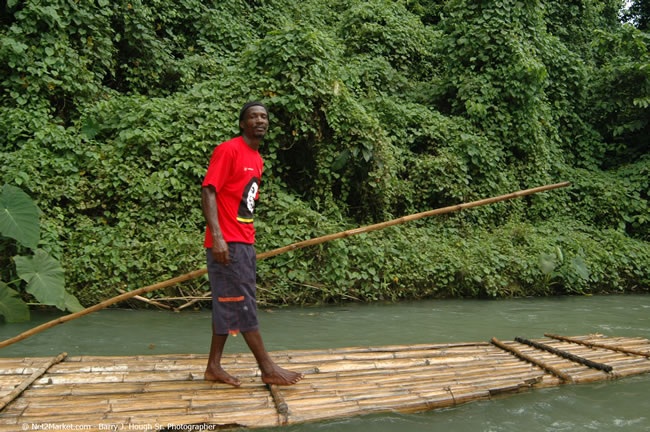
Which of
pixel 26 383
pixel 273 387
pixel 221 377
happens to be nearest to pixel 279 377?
pixel 273 387

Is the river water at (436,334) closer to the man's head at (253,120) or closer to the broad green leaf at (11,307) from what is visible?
the broad green leaf at (11,307)

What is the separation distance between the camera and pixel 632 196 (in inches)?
407

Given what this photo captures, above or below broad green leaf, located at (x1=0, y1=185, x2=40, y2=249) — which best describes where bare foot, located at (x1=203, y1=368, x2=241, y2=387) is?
below

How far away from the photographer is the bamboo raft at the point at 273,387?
2.35 meters

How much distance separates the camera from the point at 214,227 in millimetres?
2764

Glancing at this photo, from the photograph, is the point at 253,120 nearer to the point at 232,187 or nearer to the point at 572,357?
the point at 232,187

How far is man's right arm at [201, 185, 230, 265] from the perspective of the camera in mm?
2752

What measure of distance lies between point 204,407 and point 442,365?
1.64 m

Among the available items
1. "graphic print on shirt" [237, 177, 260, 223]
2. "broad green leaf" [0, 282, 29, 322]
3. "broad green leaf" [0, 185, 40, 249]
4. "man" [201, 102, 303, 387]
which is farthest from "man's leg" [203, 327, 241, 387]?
"broad green leaf" [0, 185, 40, 249]

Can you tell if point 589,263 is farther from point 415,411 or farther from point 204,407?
point 204,407

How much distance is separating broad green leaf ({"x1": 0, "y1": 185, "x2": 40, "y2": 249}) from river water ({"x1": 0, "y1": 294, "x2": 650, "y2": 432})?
812mm

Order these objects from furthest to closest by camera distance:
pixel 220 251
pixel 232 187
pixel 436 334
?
pixel 436 334
pixel 232 187
pixel 220 251

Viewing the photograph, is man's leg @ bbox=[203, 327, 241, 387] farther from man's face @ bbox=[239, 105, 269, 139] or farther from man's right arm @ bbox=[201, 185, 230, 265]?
man's face @ bbox=[239, 105, 269, 139]

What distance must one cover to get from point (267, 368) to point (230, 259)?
67 cm
